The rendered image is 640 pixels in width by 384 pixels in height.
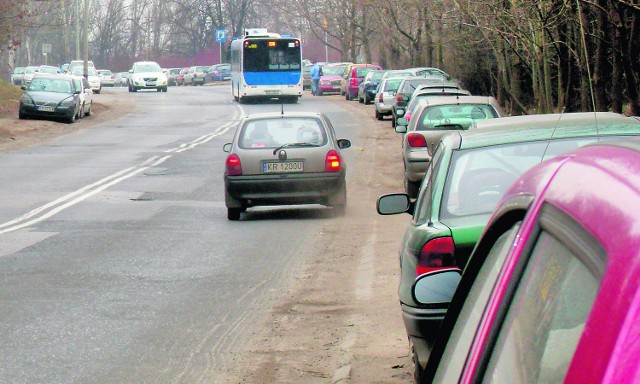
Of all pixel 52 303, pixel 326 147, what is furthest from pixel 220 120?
pixel 52 303

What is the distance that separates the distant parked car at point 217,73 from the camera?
93.1 metres

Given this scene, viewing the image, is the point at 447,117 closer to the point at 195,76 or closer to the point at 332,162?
the point at 332,162

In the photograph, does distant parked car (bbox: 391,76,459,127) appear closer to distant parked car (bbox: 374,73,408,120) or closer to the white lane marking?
distant parked car (bbox: 374,73,408,120)

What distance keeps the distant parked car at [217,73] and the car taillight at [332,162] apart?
78462 millimetres

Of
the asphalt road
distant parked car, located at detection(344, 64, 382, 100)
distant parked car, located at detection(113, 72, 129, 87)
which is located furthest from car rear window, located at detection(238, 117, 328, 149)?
distant parked car, located at detection(113, 72, 129, 87)

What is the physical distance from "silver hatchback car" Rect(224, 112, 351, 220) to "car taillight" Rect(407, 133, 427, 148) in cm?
172

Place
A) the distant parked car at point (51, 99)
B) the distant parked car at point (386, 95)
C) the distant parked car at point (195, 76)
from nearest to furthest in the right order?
the distant parked car at point (51, 99)
the distant parked car at point (386, 95)
the distant parked car at point (195, 76)

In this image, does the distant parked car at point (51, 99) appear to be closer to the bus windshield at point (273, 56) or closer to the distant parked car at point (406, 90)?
the distant parked car at point (406, 90)

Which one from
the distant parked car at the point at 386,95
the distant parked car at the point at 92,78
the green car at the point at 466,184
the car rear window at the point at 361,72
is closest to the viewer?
the green car at the point at 466,184

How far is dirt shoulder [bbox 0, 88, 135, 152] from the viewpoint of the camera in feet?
101

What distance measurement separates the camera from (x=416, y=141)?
1678 cm

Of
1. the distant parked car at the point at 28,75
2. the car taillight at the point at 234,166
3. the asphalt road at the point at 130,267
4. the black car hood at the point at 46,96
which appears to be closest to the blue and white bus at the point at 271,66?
the black car hood at the point at 46,96

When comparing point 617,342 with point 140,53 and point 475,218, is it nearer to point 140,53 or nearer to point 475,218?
point 475,218

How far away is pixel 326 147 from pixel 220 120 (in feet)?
83.1
